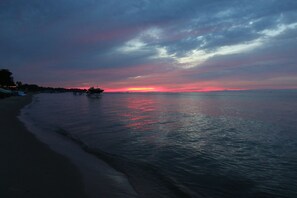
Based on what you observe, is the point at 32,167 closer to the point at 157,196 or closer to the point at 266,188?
the point at 157,196

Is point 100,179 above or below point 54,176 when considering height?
below

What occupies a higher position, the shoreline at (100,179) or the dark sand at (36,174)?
the dark sand at (36,174)

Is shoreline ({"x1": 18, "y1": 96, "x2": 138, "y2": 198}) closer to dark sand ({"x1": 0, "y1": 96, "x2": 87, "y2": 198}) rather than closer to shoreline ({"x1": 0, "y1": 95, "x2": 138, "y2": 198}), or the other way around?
shoreline ({"x1": 0, "y1": 95, "x2": 138, "y2": 198})

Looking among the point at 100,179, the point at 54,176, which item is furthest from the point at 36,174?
the point at 100,179

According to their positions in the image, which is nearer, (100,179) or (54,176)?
(54,176)

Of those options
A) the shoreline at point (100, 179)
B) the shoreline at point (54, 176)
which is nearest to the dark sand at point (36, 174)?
the shoreline at point (54, 176)

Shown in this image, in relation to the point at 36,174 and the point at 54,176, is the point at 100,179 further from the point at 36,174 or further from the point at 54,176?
the point at 36,174

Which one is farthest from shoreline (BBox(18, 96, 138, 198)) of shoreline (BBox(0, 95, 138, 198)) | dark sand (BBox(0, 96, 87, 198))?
dark sand (BBox(0, 96, 87, 198))

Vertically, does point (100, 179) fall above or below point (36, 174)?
below

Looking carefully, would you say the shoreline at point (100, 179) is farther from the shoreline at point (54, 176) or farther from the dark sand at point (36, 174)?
the dark sand at point (36, 174)

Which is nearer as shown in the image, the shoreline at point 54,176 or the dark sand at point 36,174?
the dark sand at point 36,174

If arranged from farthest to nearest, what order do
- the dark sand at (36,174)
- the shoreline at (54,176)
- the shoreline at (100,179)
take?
the shoreline at (100,179)
the shoreline at (54,176)
the dark sand at (36,174)

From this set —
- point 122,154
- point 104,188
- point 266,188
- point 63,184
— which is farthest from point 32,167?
point 266,188

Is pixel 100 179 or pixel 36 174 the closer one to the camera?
pixel 36 174
